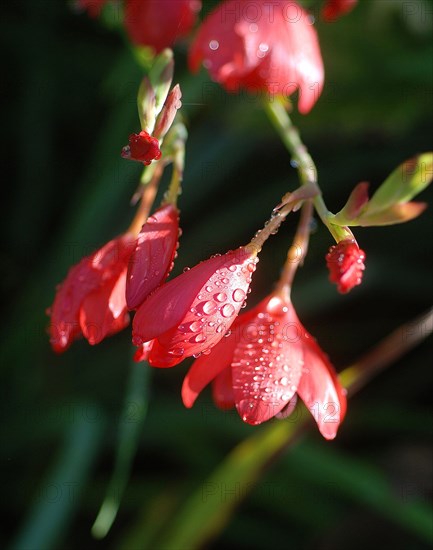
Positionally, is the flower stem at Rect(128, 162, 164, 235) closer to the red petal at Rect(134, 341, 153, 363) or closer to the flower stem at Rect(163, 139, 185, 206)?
the flower stem at Rect(163, 139, 185, 206)

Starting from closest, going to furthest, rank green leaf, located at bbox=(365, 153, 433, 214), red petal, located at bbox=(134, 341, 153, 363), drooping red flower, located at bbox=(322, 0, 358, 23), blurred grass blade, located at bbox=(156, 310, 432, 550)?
green leaf, located at bbox=(365, 153, 433, 214), red petal, located at bbox=(134, 341, 153, 363), drooping red flower, located at bbox=(322, 0, 358, 23), blurred grass blade, located at bbox=(156, 310, 432, 550)

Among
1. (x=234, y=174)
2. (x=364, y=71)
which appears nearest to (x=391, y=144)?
(x=364, y=71)

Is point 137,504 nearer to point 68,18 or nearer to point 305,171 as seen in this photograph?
point 305,171

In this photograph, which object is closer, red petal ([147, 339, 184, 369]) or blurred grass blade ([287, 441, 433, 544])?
red petal ([147, 339, 184, 369])

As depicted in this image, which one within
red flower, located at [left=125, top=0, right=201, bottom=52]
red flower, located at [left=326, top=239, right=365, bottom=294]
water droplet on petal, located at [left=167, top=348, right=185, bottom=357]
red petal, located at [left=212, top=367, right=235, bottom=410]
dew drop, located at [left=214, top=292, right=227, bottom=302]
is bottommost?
red petal, located at [left=212, top=367, right=235, bottom=410]

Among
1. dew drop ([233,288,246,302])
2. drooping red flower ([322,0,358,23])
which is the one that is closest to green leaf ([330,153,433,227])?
dew drop ([233,288,246,302])

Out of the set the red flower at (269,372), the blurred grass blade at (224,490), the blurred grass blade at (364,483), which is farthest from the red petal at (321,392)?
the blurred grass blade at (364,483)

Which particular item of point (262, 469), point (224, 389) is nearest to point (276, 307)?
point (224, 389)
